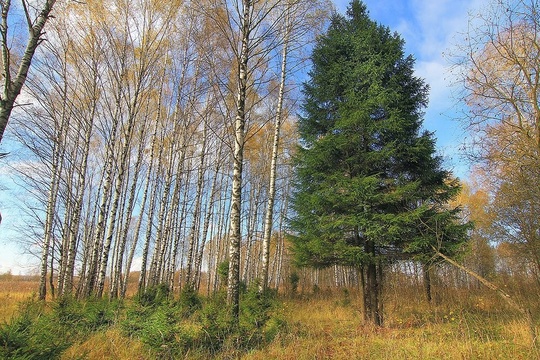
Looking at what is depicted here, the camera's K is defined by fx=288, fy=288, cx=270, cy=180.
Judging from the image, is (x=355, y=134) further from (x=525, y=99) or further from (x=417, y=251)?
(x=525, y=99)

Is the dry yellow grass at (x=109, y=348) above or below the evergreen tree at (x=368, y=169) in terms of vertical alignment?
below

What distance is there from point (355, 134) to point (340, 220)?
2593 millimetres

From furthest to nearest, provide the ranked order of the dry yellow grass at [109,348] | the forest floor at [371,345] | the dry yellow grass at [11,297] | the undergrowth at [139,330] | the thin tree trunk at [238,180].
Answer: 1. the dry yellow grass at [11,297]
2. the thin tree trunk at [238,180]
3. the forest floor at [371,345]
4. the dry yellow grass at [109,348]
5. the undergrowth at [139,330]

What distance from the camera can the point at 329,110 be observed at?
31.6ft

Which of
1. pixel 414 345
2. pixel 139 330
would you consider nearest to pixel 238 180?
pixel 139 330

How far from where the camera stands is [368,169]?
8.48 meters

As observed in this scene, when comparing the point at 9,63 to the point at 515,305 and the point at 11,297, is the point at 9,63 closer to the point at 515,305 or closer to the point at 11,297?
the point at 515,305

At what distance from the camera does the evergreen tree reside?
7633 millimetres

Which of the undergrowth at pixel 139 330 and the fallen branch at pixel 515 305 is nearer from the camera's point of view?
the undergrowth at pixel 139 330

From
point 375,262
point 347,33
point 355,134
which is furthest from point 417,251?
point 347,33

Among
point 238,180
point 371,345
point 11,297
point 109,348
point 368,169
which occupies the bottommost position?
point 11,297

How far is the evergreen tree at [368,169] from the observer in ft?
25.0

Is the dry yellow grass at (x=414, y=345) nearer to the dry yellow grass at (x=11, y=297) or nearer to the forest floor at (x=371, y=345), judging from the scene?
the forest floor at (x=371, y=345)

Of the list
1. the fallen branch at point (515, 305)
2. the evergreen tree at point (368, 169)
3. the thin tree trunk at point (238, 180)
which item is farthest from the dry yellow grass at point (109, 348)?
the fallen branch at point (515, 305)
